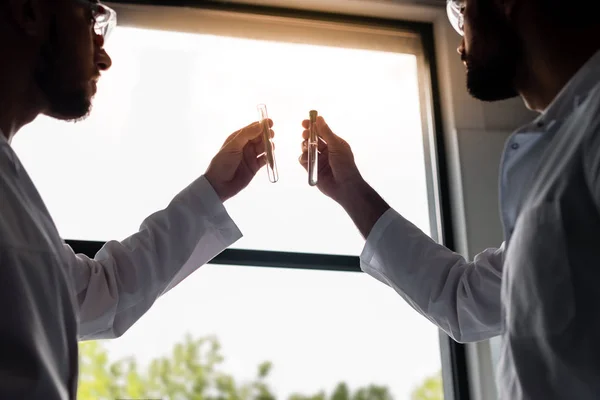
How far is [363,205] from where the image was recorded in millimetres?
1322

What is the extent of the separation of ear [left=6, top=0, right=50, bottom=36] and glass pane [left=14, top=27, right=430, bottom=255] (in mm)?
516

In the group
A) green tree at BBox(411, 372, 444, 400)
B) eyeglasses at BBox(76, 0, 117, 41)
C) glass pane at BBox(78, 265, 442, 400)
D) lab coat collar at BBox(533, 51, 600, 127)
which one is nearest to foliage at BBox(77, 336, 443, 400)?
glass pane at BBox(78, 265, 442, 400)

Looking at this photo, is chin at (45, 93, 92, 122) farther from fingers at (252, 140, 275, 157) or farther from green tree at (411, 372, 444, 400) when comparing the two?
green tree at (411, 372, 444, 400)

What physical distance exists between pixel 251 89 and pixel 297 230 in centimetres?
39

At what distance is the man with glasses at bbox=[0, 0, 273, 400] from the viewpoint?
83 centimetres

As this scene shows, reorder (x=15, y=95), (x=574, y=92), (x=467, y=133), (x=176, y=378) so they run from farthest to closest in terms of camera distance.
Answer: (x=467, y=133) < (x=176, y=378) < (x=15, y=95) < (x=574, y=92)

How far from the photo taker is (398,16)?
5.97 ft

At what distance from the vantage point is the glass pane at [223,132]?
5.15 ft

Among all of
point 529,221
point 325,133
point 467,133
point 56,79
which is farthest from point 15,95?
point 467,133

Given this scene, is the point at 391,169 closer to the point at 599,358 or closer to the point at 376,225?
the point at 376,225

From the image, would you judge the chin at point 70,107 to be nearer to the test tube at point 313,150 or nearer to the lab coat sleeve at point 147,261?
the lab coat sleeve at point 147,261

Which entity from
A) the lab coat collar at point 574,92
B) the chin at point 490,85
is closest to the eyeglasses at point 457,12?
the chin at point 490,85

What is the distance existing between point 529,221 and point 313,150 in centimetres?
48

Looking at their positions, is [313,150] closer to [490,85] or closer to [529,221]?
[490,85]
